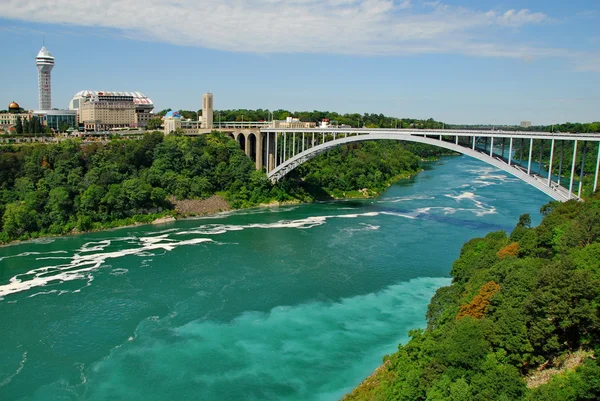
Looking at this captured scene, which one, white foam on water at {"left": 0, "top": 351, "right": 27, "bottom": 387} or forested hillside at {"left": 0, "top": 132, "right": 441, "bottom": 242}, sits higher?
forested hillside at {"left": 0, "top": 132, "right": 441, "bottom": 242}

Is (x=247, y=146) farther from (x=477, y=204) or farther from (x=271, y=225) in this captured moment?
(x=477, y=204)

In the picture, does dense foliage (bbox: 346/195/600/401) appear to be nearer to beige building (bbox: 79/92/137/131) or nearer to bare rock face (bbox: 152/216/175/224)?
bare rock face (bbox: 152/216/175/224)

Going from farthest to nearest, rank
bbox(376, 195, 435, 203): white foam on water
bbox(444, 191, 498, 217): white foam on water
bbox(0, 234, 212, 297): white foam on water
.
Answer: bbox(376, 195, 435, 203): white foam on water, bbox(444, 191, 498, 217): white foam on water, bbox(0, 234, 212, 297): white foam on water

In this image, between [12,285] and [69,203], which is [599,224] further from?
[69,203]

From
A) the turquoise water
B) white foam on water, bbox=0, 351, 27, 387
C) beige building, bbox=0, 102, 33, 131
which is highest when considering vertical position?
beige building, bbox=0, 102, 33, 131

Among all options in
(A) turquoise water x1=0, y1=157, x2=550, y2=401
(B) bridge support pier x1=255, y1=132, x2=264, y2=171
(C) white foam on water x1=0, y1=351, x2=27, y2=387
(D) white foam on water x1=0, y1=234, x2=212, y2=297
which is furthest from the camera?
(B) bridge support pier x1=255, y1=132, x2=264, y2=171

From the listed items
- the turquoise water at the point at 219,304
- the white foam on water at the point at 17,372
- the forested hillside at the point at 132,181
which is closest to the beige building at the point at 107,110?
the forested hillside at the point at 132,181

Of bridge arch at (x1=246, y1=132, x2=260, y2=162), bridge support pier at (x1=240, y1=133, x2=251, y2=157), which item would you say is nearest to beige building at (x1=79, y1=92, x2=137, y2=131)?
bridge arch at (x1=246, y1=132, x2=260, y2=162)
